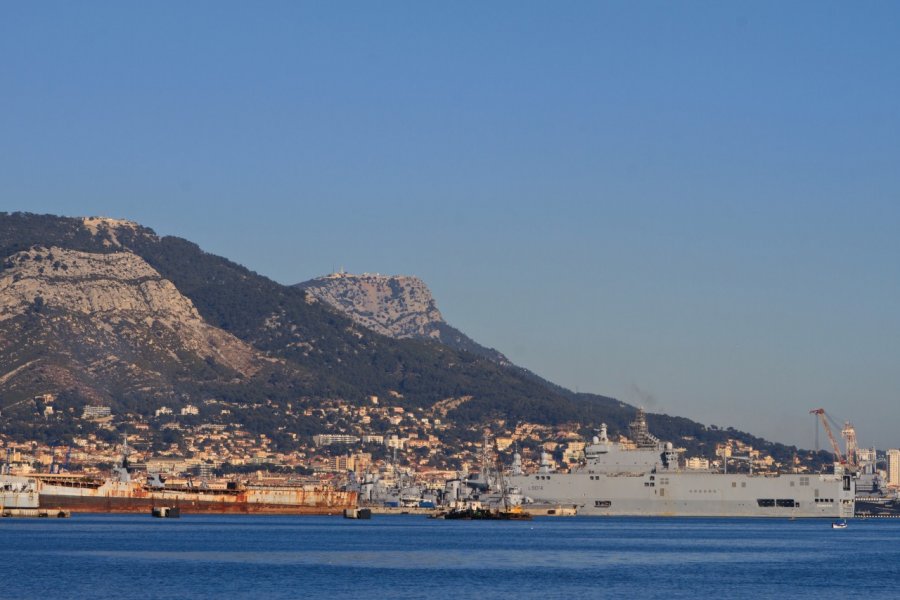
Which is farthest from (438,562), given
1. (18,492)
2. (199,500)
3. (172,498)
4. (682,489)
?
(199,500)

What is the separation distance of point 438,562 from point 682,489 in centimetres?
7831

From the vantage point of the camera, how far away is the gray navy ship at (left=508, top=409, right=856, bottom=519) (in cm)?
16412

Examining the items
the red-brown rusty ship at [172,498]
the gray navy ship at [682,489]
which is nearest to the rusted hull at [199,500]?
the red-brown rusty ship at [172,498]

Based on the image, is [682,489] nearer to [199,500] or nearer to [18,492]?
[199,500]

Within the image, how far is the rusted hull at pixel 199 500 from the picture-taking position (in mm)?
163125

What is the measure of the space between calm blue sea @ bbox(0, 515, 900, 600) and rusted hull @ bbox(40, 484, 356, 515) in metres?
22.9

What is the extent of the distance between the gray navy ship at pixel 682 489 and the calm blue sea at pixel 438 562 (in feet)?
73.5

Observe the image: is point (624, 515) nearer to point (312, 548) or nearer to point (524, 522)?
point (524, 522)

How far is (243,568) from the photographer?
8525 cm

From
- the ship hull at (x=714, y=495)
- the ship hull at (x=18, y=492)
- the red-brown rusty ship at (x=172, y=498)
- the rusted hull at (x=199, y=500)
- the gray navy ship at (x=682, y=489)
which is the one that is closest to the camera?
the ship hull at (x=18, y=492)

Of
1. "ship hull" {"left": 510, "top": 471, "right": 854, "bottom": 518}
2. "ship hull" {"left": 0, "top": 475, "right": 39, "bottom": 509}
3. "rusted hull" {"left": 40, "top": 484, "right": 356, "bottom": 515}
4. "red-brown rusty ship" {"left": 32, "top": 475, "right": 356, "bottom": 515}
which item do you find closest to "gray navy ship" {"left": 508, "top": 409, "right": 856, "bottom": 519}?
"ship hull" {"left": 510, "top": 471, "right": 854, "bottom": 518}

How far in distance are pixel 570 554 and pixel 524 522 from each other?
197 ft

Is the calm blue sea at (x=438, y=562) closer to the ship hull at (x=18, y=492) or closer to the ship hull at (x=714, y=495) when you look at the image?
the ship hull at (x=18, y=492)

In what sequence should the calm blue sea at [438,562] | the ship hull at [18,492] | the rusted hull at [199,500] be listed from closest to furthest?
1. the calm blue sea at [438,562]
2. the ship hull at [18,492]
3. the rusted hull at [199,500]
